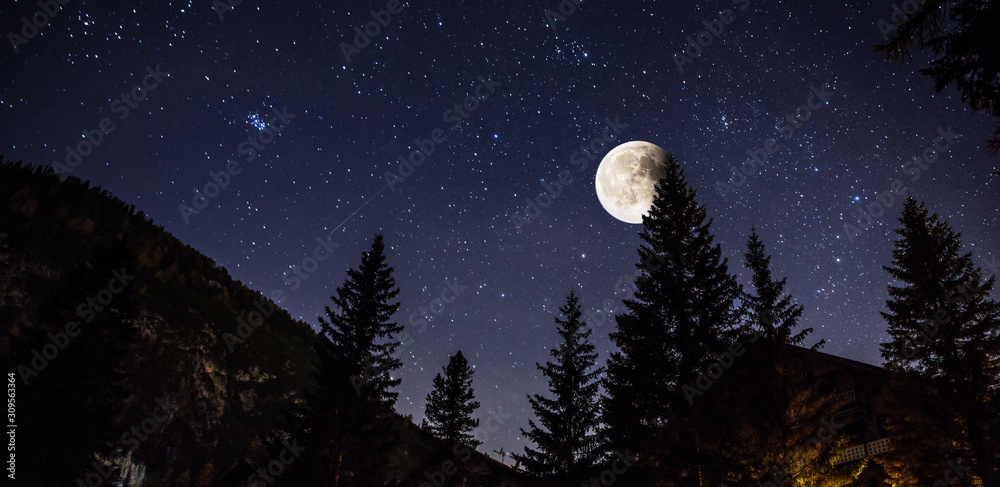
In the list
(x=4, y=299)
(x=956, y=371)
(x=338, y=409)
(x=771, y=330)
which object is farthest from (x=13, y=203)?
(x=956, y=371)

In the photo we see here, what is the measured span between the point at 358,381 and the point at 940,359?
28336 millimetres

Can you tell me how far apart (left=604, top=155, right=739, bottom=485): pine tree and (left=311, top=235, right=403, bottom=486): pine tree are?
11.2 meters

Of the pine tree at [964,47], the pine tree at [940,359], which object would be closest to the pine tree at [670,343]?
the pine tree at [940,359]

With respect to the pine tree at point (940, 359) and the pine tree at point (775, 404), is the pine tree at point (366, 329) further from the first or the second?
the pine tree at point (940, 359)

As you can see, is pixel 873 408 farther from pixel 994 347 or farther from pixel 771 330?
pixel 771 330

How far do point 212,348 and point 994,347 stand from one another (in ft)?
150

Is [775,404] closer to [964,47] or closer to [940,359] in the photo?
[940,359]

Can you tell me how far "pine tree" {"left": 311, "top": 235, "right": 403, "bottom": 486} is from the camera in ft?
72.8

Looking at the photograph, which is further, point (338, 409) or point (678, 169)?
point (678, 169)

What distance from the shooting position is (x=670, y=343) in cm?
2008

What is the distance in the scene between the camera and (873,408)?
93.7ft

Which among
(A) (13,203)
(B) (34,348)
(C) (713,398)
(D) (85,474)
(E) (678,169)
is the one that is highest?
(E) (678,169)

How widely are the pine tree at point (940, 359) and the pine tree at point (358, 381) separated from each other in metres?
25.0

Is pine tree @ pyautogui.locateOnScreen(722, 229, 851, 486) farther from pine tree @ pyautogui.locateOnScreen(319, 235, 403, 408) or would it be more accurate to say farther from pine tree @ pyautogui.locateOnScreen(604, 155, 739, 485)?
pine tree @ pyautogui.locateOnScreen(319, 235, 403, 408)
